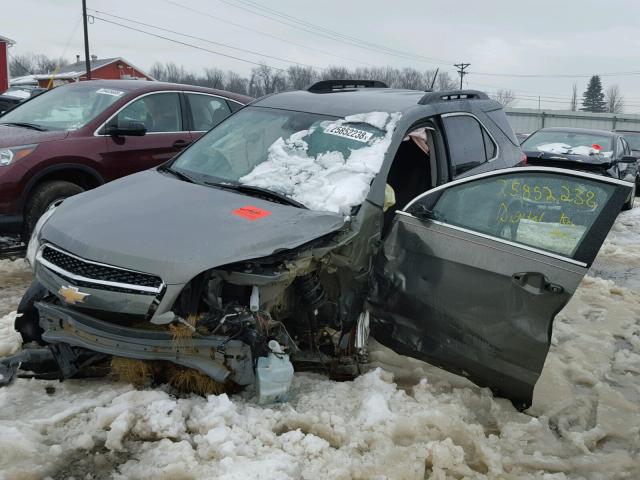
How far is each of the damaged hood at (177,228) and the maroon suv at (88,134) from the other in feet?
6.99

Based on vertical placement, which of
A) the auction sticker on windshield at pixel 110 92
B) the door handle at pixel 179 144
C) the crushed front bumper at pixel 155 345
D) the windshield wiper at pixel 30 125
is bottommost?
the crushed front bumper at pixel 155 345

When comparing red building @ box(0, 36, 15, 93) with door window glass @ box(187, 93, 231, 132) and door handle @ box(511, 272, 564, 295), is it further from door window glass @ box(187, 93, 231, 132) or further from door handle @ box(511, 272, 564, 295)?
door handle @ box(511, 272, 564, 295)

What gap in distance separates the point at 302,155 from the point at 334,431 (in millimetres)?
1945

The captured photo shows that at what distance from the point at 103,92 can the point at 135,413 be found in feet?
15.7

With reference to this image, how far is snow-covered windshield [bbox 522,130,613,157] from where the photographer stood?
1145 centimetres

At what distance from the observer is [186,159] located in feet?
15.3

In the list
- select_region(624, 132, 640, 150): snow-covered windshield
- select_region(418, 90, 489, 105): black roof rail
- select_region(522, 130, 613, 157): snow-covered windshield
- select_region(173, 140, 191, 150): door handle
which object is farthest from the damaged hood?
select_region(624, 132, 640, 150): snow-covered windshield

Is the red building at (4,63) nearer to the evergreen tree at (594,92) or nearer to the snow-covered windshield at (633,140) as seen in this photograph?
the snow-covered windshield at (633,140)

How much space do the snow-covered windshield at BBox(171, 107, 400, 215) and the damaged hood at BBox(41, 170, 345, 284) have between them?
234mm

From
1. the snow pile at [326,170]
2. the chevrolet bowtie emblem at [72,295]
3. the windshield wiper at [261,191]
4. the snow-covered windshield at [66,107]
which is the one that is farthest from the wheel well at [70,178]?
the chevrolet bowtie emblem at [72,295]

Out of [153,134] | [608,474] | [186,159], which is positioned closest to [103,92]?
[153,134]

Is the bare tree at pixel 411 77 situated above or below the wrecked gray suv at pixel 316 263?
above

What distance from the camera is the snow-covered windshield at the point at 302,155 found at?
384 centimetres

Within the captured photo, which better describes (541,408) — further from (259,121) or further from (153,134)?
(153,134)
